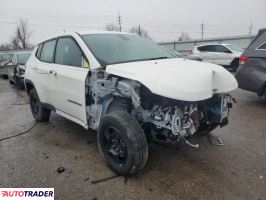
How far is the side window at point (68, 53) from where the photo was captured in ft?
12.6

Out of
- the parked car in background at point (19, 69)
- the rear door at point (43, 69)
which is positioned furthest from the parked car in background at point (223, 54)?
the rear door at point (43, 69)

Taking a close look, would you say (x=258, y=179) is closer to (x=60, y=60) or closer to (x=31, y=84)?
(x=60, y=60)

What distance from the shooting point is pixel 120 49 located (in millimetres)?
3863

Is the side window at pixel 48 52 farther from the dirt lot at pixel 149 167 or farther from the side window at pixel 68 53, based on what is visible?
the dirt lot at pixel 149 167

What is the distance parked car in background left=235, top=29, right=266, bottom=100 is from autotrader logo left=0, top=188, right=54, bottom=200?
17.0 feet

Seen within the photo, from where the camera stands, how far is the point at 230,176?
122 inches

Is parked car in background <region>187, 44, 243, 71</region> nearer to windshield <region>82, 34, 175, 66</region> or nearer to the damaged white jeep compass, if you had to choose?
windshield <region>82, 34, 175, 66</region>

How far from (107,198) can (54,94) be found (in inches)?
89.6

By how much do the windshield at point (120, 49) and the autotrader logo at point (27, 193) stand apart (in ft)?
5.53

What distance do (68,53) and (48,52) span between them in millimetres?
937

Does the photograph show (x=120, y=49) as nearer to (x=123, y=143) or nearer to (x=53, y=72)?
(x=53, y=72)

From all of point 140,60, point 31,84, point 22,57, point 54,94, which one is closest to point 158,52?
point 140,60

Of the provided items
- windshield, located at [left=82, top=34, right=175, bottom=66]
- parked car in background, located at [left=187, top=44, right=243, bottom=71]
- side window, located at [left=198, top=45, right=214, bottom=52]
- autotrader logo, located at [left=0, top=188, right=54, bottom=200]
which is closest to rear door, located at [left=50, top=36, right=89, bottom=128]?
windshield, located at [left=82, top=34, right=175, bottom=66]

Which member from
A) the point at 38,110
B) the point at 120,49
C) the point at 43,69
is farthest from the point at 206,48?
the point at 120,49
